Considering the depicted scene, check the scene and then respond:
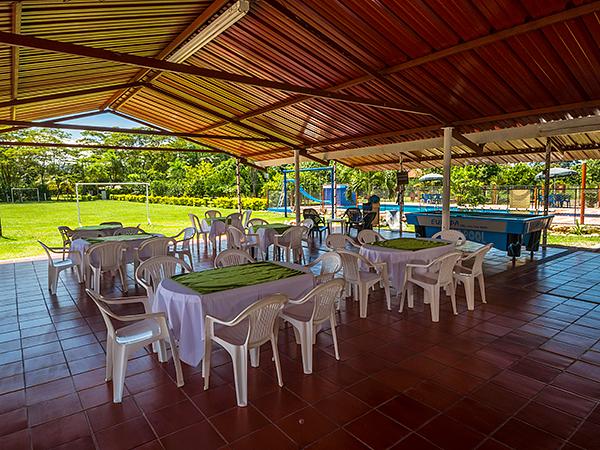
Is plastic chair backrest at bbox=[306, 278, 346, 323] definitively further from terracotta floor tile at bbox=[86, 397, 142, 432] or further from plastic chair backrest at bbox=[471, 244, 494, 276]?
plastic chair backrest at bbox=[471, 244, 494, 276]

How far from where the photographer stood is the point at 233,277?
3.53m

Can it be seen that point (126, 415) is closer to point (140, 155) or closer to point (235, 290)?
point (235, 290)

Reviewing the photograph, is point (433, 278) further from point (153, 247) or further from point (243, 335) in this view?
point (153, 247)

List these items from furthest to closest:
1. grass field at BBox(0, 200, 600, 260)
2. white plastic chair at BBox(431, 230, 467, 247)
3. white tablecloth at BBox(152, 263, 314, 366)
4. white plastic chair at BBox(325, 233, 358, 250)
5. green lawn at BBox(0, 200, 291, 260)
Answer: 1. green lawn at BBox(0, 200, 291, 260)
2. grass field at BBox(0, 200, 600, 260)
3. white plastic chair at BBox(431, 230, 467, 247)
4. white plastic chair at BBox(325, 233, 358, 250)
5. white tablecloth at BBox(152, 263, 314, 366)

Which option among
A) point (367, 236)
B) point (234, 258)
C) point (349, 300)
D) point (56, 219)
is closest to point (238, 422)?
point (234, 258)

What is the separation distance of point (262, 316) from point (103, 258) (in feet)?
12.5

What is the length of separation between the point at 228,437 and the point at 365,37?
16.6ft

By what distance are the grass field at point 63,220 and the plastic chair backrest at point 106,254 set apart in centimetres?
553

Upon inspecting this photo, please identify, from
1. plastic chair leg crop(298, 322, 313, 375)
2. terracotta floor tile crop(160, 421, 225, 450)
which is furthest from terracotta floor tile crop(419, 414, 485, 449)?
terracotta floor tile crop(160, 421, 225, 450)

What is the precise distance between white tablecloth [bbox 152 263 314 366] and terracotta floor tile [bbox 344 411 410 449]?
48.3 inches

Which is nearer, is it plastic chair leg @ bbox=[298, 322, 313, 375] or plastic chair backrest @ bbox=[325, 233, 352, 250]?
plastic chair leg @ bbox=[298, 322, 313, 375]

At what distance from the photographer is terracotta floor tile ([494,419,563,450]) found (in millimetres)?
2295

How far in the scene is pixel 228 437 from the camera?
2.40m

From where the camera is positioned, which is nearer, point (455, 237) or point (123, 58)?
point (123, 58)
